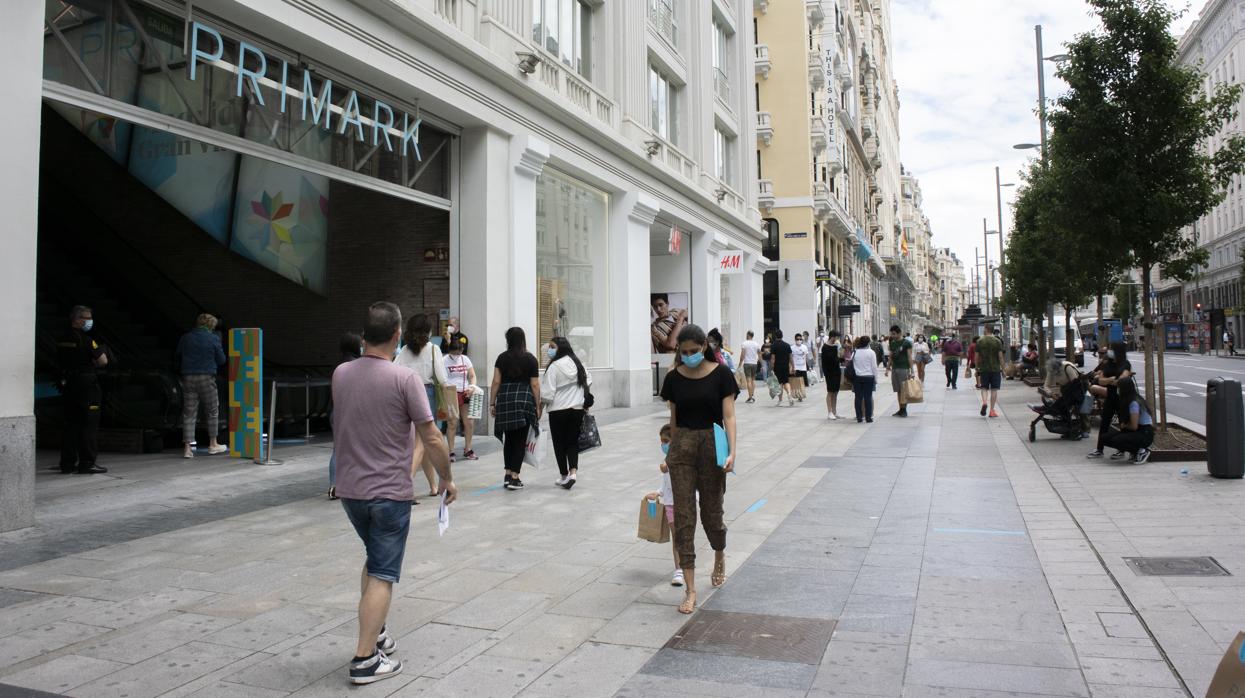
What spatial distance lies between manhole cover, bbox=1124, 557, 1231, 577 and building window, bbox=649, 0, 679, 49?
18.4 m

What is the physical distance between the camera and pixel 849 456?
11.5 meters

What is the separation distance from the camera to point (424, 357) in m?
8.65

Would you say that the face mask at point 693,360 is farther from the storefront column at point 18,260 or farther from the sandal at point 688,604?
the storefront column at point 18,260

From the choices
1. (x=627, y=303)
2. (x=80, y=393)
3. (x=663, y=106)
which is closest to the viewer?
(x=80, y=393)

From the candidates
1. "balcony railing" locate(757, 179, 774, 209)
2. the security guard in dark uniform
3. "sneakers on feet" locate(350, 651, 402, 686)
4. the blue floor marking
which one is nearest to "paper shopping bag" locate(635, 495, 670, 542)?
"sneakers on feet" locate(350, 651, 402, 686)

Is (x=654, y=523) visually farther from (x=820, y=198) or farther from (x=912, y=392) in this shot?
(x=820, y=198)

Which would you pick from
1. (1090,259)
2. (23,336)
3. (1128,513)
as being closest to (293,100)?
(23,336)

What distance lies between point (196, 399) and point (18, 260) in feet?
16.1

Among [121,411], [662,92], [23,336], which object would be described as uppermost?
[662,92]

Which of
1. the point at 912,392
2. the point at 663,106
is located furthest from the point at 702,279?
the point at 912,392

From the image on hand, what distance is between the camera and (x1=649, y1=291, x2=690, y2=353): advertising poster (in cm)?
2378

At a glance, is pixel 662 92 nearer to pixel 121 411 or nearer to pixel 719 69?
pixel 719 69

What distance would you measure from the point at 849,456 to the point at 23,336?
9459 millimetres

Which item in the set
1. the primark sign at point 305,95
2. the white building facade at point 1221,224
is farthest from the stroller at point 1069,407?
the white building facade at point 1221,224
